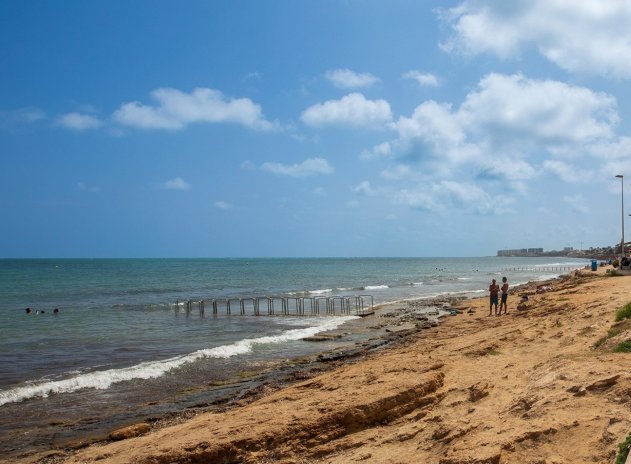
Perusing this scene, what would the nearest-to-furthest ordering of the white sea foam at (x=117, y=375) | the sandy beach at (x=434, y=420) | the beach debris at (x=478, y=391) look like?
the sandy beach at (x=434, y=420) < the beach debris at (x=478, y=391) < the white sea foam at (x=117, y=375)

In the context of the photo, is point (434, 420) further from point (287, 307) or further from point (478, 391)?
point (287, 307)

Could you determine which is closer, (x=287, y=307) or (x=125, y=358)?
(x=125, y=358)

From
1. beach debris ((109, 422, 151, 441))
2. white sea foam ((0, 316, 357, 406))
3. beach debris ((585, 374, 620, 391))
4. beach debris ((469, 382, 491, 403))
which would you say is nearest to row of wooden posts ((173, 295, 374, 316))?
white sea foam ((0, 316, 357, 406))

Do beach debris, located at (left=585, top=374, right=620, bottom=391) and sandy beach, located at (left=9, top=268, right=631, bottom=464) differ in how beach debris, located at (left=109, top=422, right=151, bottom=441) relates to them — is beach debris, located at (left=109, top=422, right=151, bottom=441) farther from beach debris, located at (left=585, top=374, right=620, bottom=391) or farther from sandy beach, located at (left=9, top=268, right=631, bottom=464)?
beach debris, located at (left=585, top=374, right=620, bottom=391)

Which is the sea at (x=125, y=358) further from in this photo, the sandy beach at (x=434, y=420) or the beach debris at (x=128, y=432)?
the sandy beach at (x=434, y=420)

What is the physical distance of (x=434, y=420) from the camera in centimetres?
696

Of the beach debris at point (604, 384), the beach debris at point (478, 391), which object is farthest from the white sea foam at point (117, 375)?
the beach debris at point (604, 384)

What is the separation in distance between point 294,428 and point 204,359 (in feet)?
38.8

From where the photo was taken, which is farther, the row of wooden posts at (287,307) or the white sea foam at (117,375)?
the row of wooden posts at (287,307)

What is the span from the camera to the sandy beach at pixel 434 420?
18.3ft

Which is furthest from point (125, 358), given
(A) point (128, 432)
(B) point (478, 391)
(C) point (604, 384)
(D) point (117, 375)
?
(C) point (604, 384)

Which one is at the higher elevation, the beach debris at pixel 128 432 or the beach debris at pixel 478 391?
the beach debris at pixel 478 391

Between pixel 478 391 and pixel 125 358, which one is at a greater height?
pixel 478 391

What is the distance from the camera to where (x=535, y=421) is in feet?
19.6
